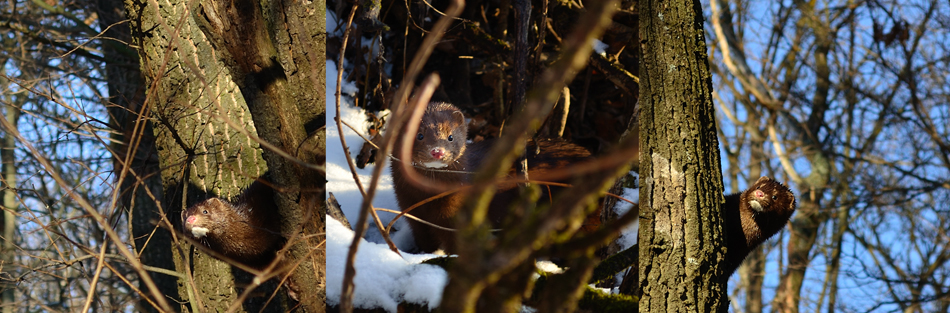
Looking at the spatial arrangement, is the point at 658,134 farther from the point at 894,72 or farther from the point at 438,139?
the point at 894,72

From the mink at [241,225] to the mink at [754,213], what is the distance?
113 cm

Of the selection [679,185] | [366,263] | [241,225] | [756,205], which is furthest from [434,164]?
[756,205]

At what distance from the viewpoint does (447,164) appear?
5.66 feet

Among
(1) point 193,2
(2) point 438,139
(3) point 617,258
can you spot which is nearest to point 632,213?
(3) point 617,258

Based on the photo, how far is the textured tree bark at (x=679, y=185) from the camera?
4.27 ft

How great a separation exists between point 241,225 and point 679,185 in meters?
1.08

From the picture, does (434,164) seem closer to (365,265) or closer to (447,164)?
(447,164)

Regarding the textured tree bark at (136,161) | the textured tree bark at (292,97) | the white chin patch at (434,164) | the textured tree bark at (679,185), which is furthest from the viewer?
the textured tree bark at (136,161)

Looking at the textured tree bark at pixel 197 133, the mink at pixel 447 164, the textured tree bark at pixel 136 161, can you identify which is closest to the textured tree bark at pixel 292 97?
the textured tree bark at pixel 197 133

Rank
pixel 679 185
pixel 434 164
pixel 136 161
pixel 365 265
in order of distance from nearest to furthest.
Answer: pixel 679 185 → pixel 365 265 → pixel 434 164 → pixel 136 161

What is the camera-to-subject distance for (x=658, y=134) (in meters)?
1.33

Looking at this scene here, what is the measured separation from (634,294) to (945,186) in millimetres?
4660

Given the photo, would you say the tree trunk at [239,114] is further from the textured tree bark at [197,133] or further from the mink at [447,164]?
the mink at [447,164]

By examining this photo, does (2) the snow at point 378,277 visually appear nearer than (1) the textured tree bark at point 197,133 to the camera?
Yes
